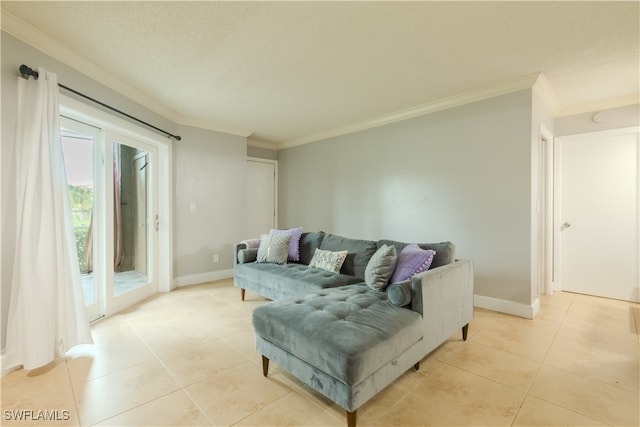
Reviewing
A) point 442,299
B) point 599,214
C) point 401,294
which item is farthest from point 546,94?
point 401,294

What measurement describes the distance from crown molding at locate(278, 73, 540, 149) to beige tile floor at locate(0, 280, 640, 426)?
7.79 ft

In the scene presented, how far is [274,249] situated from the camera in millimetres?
3553

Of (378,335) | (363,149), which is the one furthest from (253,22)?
(363,149)

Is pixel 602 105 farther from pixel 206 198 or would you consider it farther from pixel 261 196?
pixel 206 198

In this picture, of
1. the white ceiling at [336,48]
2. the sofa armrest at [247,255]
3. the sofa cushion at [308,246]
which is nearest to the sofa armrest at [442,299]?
the sofa cushion at [308,246]

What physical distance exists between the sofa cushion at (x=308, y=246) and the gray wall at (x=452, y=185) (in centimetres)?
105

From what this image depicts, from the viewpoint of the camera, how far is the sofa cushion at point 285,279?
2.77 meters

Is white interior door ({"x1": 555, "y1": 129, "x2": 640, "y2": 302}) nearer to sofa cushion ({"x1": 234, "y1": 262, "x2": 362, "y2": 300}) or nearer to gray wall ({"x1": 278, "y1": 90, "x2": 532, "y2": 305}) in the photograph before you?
gray wall ({"x1": 278, "y1": 90, "x2": 532, "y2": 305})

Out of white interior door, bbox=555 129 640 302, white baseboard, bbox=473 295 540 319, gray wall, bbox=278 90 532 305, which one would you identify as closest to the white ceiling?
gray wall, bbox=278 90 532 305

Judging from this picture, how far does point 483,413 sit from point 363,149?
11.4 ft

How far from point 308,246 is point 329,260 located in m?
0.57

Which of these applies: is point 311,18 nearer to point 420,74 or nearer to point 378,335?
point 420,74

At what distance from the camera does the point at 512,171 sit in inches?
119

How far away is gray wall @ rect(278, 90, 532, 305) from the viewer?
300 centimetres
